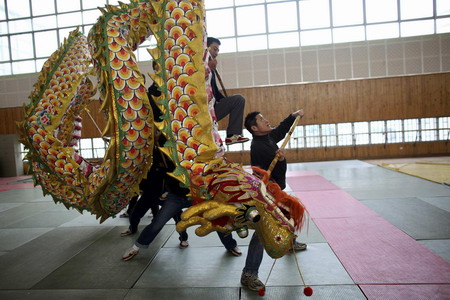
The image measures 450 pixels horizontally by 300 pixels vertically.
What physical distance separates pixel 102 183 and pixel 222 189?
50.1 inches

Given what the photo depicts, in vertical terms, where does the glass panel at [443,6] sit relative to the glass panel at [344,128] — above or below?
above

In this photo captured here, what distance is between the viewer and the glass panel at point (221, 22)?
14.4 metres

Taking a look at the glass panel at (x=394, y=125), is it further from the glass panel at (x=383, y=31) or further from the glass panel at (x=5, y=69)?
the glass panel at (x=5, y=69)

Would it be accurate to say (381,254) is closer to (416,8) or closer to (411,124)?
(411,124)

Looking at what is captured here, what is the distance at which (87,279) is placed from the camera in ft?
11.0

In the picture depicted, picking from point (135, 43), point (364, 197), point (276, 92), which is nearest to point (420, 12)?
point (276, 92)

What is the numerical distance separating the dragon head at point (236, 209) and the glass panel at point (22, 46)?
55.7ft

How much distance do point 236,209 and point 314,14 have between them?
46.4 ft

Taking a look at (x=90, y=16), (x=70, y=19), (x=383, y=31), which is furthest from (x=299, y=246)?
(x=70, y=19)

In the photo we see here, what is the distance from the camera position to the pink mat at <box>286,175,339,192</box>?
7805 mm

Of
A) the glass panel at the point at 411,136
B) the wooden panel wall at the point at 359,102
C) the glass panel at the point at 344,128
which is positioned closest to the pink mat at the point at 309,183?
the wooden panel wall at the point at 359,102

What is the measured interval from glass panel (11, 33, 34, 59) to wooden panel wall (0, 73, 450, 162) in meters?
9.94

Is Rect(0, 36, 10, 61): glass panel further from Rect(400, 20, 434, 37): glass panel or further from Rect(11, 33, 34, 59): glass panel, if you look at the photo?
Rect(400, 20, 434, 37): glass panel

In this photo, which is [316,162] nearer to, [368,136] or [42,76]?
[368,136]
